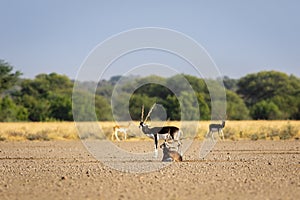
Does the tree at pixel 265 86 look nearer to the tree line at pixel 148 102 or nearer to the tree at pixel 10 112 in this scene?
the tree line at pixel 148 102

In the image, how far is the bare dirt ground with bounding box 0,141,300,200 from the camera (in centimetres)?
1205

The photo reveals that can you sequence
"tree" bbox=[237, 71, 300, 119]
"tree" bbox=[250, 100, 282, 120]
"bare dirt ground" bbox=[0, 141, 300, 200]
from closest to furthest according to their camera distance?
"bare dirt ground" bbox=[0, 141, 300, 200] < "tree" bbox=[250, 100, 282, 120] < "tree" bbox=[237, 71, 300, 119]

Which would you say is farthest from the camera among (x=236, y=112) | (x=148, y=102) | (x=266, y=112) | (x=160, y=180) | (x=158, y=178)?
(x=236, y=112)

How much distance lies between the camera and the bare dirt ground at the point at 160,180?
39.5 ft

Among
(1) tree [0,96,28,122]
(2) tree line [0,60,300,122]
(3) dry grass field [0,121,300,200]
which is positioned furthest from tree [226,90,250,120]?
(3) dry grass field [0,121,300,200]

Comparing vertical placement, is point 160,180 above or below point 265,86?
below

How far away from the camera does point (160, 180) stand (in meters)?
14.2

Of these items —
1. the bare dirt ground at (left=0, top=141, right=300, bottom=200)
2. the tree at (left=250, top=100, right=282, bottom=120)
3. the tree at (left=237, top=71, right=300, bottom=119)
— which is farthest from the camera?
the tree at (left=237, top=71, right=300, bottom=119)

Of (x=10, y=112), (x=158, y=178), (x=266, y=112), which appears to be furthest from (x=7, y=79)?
(x=158, y=178)

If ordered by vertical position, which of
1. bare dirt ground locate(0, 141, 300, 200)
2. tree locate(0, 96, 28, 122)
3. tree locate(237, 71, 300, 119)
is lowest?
bare dirt ground locate(0, 141, 300, 200)

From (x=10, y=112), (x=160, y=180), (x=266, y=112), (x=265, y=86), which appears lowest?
(x=160, y=180)

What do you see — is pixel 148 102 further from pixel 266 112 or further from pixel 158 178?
pixel 158 178

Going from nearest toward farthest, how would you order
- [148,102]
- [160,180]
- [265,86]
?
1. [160,180]
2. [148,102]
3. [265,86]

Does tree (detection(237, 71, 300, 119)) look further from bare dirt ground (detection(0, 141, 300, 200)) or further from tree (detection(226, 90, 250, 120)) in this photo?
bare dirt ground (detection(0, 141, 300, 200))
